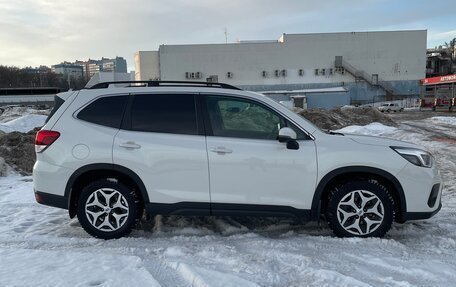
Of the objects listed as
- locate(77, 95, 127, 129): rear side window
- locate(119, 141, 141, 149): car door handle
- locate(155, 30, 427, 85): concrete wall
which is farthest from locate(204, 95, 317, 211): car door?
locate(155, 30, 427, 85): concrete wall

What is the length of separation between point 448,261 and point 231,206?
7.78 ft

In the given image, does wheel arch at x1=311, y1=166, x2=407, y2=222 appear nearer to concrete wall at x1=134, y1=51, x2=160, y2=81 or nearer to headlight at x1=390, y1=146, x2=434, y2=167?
headlight at x1=390, y1=146, x2=434, y2=167

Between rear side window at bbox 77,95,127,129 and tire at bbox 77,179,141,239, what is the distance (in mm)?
733

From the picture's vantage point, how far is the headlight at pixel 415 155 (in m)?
4.84

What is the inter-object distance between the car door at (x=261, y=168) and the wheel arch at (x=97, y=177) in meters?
0.91

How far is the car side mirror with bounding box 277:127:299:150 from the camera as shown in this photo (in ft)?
15.5

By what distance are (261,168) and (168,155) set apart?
111 cm

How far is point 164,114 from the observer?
16.7 feet

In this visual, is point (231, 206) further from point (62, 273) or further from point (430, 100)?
point (430, 100)

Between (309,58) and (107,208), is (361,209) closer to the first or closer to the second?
(107,208)

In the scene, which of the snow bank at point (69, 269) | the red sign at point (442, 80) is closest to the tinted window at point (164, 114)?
the snow bank at point (69, 269)

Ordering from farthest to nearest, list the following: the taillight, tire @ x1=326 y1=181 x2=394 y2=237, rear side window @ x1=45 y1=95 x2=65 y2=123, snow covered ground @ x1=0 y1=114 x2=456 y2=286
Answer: rear side window @ x1=45 y1=95 x2=65 y2=123 < the taillight < tire @ x1=326 y1=181 x2=394 y2=237 < snow covered ground @ x1=0 y1=114 x2=456 y2=286

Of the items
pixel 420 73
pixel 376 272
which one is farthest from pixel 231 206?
pixel 420 73

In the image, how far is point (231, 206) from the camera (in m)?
4.89
